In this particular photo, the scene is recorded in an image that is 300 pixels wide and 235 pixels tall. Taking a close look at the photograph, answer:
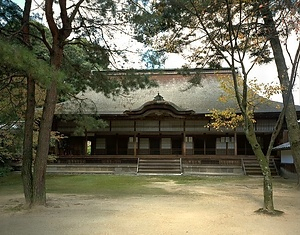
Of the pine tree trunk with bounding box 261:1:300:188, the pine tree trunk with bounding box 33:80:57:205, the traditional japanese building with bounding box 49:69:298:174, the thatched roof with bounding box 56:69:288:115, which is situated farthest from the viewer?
the thatched roof with bounding box 56:69:288:115

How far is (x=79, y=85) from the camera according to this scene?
927cm

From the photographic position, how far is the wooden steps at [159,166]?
16.6 m

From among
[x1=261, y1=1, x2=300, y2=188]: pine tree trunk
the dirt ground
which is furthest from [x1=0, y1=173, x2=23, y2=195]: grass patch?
[x1=261, y1=1, x2=300, y2=188]: pine tree trunk

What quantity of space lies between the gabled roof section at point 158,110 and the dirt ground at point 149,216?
958 cm

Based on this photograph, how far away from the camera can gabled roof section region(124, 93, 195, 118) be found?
1789 centimetres

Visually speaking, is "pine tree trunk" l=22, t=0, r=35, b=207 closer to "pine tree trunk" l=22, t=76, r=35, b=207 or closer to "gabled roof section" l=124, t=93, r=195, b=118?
"pine tree trunk" l=22, t=76, r=35, b=207

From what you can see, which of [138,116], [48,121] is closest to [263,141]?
[138,116]

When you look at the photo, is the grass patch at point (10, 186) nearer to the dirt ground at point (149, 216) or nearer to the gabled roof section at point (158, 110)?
the dirt ground at point (149, 216)

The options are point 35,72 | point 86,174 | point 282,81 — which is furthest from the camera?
point 86,174

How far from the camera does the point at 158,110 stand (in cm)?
1808

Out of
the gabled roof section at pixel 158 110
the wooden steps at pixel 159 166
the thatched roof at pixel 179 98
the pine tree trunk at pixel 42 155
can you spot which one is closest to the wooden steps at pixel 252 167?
the thatched roof at pixel 179 98

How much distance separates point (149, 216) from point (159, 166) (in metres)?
11.2

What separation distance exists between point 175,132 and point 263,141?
584 cm

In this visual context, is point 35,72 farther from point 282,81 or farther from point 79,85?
point 282,81
